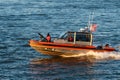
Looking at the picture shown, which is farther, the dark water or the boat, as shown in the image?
the boat

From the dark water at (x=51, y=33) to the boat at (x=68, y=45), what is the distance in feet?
2.28

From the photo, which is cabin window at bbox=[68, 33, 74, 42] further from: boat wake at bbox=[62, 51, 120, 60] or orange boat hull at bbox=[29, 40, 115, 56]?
boat wake at bbox=[62, 51, 120, 60]

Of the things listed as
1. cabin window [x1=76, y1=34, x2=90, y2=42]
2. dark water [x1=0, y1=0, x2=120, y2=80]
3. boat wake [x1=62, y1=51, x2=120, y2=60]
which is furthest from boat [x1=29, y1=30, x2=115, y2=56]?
dark water [x1=0, y1=0, x2=120, y2=80]

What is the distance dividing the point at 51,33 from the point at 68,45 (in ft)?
45.5

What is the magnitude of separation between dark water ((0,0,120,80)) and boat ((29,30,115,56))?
693 mm

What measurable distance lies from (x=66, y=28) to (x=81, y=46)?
58.0ft

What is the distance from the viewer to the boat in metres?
41.4

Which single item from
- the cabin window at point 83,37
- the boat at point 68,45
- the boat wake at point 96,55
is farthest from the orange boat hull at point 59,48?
the cabin window at point 83,37

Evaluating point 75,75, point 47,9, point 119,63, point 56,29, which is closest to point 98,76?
point 75,75

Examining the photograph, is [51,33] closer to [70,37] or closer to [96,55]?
[96,55]

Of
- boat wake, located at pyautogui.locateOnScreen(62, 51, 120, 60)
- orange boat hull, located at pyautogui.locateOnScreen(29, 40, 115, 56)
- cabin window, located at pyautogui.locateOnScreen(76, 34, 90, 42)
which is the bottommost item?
boat wake, located at pyautogui.locateOnScreen(62, 51, 120, 60)

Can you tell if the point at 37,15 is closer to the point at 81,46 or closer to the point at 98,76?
the point at 81,46

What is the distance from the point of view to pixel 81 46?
42.0 metres

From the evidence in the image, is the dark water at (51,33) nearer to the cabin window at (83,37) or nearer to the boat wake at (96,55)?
Result: the boat wake at (96,55)
